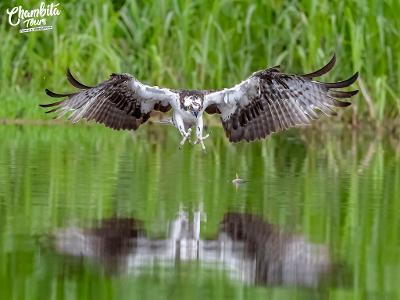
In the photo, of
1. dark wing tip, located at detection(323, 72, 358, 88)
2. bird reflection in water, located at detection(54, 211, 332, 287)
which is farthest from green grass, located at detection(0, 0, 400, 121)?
bird reflection in water, located at detection(54, 211, 332, 287)

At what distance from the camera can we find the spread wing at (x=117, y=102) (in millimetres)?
10898

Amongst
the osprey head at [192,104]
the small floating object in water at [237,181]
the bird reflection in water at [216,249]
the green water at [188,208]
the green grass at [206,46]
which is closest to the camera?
the green water at [188,208]

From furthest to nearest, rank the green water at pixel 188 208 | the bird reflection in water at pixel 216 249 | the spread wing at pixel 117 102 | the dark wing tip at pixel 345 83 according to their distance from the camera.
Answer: the spread wing at pixel 117 102 → the dark wing tip at pixel 345 83 → the bird reflection in water at pixel 216 249 → the green water at pixel 188 208

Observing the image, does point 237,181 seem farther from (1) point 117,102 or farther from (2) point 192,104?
(1) point 117,102

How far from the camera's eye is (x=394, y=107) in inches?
696

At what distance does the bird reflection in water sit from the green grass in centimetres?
883

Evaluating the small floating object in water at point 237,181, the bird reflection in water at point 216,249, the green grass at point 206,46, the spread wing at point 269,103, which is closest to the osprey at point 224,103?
the spread wing at point 269,103

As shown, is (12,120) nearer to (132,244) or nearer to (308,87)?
(308,87)

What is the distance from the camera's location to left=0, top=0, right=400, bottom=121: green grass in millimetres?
17422

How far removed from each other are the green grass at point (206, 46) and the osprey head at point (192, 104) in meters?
6.86

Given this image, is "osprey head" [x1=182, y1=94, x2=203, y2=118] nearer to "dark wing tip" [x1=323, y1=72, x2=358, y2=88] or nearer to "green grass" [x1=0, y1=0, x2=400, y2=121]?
"dark wing tip" [x1=323, y1=72, x2=358, y2=88]

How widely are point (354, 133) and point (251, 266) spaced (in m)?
10.8

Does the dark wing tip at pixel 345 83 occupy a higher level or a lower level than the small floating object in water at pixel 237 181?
higher

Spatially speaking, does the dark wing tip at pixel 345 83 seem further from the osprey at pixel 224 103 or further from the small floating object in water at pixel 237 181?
the small floating object in water at pixel 237 181
